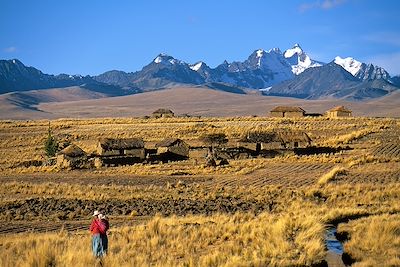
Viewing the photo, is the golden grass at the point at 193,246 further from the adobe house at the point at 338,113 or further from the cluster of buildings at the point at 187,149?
the adobe house at the point at 338,113

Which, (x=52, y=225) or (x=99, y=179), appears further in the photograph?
(x=99, y=179)

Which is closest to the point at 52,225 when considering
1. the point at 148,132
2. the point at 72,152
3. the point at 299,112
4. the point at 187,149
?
the point at 72,152

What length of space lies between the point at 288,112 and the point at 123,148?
56.8 meters

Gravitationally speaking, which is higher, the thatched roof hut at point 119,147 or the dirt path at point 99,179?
the thatched roof hut at point 119,147

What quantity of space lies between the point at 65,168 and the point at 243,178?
19.5 m

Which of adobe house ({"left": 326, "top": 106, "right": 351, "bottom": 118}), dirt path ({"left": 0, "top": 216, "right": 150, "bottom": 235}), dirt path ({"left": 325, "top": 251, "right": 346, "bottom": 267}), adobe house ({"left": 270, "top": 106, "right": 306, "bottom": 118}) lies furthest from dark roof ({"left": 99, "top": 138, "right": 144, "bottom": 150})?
adobe house ({"left": 270, "top": 106, "right": 306, "bottom": 118})

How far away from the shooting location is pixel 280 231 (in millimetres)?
15023

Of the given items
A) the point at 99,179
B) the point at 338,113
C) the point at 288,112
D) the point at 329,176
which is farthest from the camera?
the point at 288,112

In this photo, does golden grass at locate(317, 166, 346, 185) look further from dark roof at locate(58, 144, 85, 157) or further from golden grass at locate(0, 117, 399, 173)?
dark roof at locate(58, 144, 85, 157)

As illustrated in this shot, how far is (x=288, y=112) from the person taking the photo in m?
105

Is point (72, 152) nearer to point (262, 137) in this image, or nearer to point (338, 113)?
point (262, 137)

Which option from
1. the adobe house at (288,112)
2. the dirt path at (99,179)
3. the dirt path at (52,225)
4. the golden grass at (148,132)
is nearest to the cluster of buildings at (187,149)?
the golden grass at (148,132)

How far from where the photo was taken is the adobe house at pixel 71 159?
162 feet

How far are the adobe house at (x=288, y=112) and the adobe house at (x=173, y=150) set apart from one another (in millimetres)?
50633
